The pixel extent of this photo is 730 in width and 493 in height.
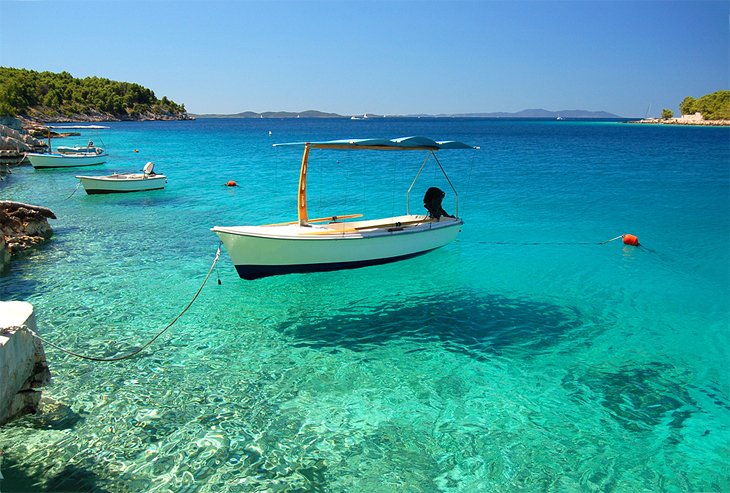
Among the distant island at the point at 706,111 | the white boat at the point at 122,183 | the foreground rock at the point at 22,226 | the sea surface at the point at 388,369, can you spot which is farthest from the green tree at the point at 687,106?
the foreground rock at the point at 22,226

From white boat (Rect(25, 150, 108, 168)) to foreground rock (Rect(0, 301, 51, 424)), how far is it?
34754mm

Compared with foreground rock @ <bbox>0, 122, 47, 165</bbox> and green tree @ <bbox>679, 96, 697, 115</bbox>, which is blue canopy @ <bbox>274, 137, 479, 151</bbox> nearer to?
foreground rock @ <bbox>0, 122, 47, 165</bbox>

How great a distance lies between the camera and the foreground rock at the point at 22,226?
15.2 metres

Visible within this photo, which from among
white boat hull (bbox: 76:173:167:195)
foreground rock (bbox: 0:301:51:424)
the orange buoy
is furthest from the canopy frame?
white boat hull (bbox: 76:173:167:195)

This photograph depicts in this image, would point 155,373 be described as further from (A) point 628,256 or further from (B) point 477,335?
(A) point 628,256

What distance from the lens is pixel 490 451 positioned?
21.7ft

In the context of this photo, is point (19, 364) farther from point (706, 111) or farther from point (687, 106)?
point (687, 106)

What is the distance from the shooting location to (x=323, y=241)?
11844mm

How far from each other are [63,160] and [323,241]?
111ft

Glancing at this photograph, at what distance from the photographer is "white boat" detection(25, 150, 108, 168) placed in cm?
3500

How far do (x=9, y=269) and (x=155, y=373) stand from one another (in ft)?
27.2

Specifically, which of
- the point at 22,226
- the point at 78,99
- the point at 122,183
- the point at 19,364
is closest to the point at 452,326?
→ the point at 19,364

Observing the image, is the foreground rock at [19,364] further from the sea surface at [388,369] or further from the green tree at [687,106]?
the green tree at [687,106]

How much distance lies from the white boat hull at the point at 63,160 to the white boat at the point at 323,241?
30.9 meters
